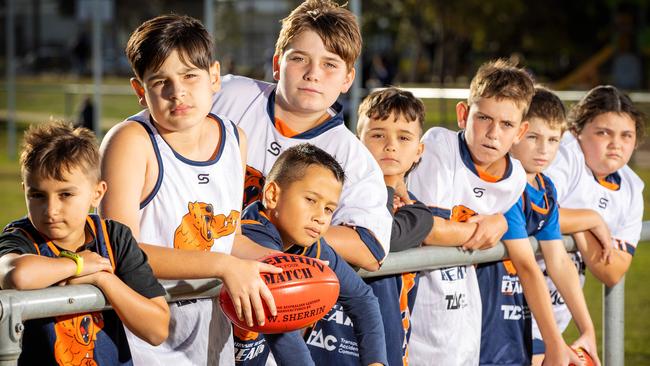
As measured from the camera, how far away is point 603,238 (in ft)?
13.9

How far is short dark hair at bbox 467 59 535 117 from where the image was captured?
154 inches

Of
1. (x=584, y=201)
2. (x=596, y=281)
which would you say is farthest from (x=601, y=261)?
(x=596, y=281)

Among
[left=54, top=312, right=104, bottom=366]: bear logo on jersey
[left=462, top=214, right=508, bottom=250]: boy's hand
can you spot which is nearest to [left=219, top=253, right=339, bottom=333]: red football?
[left=54, top=312, right=104, bottom=366]: bear logo on jersey

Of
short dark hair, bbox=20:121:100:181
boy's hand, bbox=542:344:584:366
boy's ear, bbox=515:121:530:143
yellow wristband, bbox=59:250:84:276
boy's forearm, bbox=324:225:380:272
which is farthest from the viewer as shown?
boy's ear, bbox=515:121:530:143

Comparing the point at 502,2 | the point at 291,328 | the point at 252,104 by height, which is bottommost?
the point at 291,328

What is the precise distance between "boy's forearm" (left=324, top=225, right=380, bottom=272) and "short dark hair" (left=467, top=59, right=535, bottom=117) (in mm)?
987

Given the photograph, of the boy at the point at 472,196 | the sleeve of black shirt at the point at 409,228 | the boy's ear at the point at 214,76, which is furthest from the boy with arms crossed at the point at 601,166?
the boy's ear at the point at 214,76

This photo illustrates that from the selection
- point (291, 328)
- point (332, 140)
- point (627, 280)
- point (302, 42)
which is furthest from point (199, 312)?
point (627, 280)

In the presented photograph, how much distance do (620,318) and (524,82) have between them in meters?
1.09

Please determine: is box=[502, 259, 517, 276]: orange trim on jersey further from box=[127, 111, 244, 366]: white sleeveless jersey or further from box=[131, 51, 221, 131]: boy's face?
box=[131, 51, 221, 131]: boy's face

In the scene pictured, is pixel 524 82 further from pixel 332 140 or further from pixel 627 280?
pixel 627 280

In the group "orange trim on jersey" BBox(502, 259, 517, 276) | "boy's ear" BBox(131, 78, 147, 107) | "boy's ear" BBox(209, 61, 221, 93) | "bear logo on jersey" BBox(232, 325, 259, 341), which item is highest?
"boy's ear" BBox(209, 61, 221, 93)

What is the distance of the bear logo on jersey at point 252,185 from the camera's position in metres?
3.39

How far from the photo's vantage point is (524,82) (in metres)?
3.93
